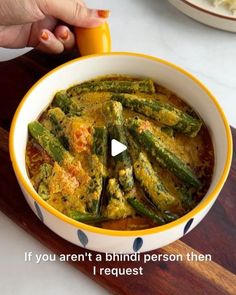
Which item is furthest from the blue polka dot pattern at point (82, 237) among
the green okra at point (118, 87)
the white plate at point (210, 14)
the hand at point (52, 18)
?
the white plate at point (210, 14)

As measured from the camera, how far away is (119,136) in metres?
0.96

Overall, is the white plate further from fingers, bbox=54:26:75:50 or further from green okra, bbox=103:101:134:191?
green okra, bbox=103:101:134:191

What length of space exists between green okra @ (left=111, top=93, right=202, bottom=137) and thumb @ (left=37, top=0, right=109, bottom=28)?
0.22m

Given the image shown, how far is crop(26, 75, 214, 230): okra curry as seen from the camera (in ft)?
2.85

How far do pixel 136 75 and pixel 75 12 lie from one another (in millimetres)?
229

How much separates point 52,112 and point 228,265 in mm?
499

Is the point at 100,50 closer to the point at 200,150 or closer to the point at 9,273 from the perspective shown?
the point at 200,150

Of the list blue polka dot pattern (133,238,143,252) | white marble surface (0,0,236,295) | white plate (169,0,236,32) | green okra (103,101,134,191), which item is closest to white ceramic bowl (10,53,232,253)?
blue polka dot pattern (133,238,143,252)

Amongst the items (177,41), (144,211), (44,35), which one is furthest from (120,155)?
(177,41)

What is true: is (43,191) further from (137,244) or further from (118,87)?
(118,87)

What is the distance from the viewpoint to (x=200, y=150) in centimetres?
98

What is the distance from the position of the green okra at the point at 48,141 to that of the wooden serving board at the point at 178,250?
0.12m

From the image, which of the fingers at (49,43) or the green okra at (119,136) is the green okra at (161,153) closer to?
the green okra at (119,136)

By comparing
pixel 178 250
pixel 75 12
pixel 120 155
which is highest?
pixel 75 12
